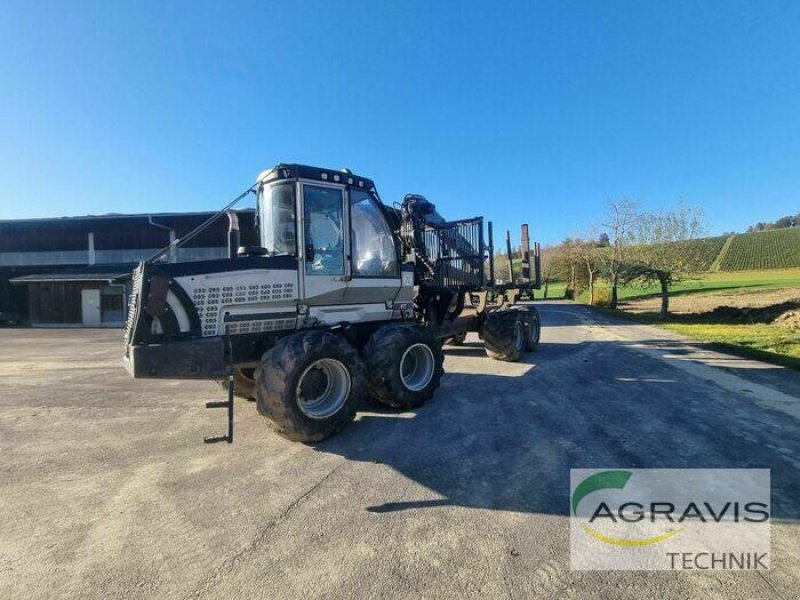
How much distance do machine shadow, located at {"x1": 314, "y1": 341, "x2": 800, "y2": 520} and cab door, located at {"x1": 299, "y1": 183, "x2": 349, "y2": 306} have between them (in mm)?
1738

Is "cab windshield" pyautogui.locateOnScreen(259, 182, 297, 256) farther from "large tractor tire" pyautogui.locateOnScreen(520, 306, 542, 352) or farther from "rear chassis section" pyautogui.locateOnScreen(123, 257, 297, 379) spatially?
"large tractor tire" pyautogui.locateOnScreen(520, 306, 542, 352)

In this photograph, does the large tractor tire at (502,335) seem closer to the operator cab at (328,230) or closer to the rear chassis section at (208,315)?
the operator cab at (328,230)

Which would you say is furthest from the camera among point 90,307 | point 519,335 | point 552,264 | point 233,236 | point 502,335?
point 552,264

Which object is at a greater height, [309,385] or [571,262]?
[571,262]

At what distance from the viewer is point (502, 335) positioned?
9.30 meters

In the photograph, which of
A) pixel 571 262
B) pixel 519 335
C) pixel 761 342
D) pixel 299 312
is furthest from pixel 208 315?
pixel 571 262

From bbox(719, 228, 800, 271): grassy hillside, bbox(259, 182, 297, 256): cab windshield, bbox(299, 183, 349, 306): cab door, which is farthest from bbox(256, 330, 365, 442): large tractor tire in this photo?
bbox(719, 228, 800, 271): grassy hillside

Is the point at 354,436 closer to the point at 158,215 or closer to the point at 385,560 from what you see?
the point at 385,560

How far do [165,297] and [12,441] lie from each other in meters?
2.91

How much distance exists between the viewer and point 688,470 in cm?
379

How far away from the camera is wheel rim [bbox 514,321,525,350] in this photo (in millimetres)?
9544

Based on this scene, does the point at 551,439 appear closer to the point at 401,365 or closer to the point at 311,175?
the point at 401,365

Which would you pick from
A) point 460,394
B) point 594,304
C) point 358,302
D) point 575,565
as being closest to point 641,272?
point 594,304

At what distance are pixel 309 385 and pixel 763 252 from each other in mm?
84442
